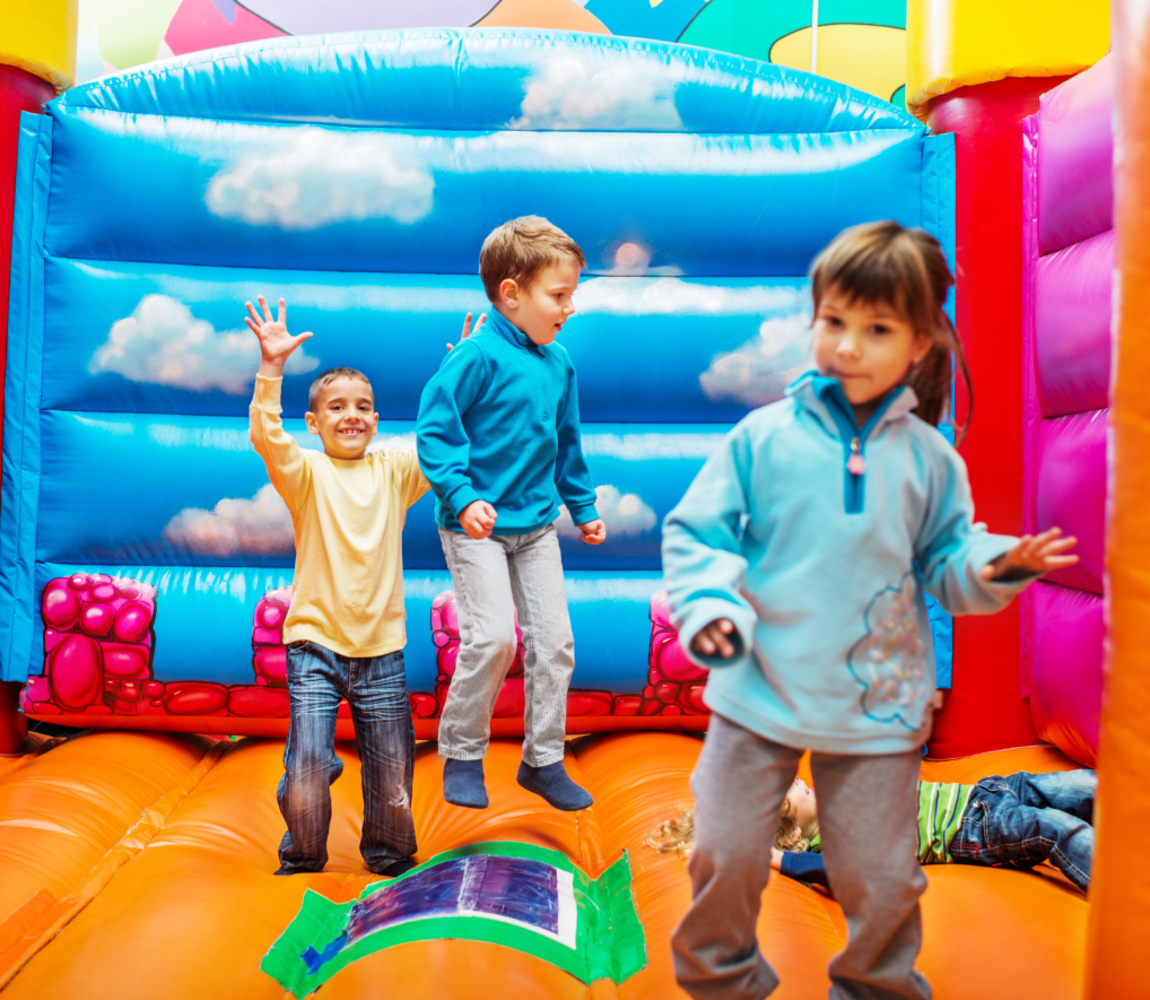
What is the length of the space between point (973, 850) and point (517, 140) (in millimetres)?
1924

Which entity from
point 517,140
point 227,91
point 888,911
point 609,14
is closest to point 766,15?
point 609,14

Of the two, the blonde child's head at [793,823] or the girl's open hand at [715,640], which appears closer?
the girl's open hand at [715,640]

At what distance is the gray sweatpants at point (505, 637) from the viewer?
1587 mm

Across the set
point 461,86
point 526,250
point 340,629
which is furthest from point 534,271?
point 461,86

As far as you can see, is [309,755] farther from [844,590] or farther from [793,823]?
[844,590]

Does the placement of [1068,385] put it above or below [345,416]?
above

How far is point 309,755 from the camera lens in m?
1.67

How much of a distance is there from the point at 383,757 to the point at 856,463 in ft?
3.66

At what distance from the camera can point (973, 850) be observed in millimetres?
1698

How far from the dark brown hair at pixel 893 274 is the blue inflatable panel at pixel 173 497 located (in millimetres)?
1394

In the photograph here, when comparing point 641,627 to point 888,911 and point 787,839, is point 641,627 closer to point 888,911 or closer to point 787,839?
point 787,839

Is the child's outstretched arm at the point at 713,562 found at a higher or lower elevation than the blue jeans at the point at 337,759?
higher

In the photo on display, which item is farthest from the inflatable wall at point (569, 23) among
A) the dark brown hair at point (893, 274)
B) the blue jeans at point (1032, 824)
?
the dark brown hair at point (893, 274)

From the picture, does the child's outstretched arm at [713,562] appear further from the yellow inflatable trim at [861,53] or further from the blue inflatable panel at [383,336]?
the yellow inflatable trim at [861,53]
